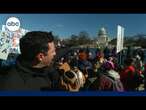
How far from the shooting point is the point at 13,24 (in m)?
4.33

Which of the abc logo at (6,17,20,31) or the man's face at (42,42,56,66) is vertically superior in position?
the abc logo at (6,17,20,31)

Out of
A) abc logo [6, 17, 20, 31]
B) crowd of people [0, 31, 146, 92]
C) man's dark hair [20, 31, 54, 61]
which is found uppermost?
abc logo [6, 17, 20, 31]

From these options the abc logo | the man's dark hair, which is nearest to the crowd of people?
the man's dark hair

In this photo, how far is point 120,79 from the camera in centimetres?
436

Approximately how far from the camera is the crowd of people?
170 inches

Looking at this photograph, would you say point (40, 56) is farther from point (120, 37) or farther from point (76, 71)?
point (120, 37)

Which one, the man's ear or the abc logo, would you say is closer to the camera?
the abc logo

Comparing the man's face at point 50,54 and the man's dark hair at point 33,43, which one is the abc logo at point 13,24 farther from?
the man's face at point 50,54

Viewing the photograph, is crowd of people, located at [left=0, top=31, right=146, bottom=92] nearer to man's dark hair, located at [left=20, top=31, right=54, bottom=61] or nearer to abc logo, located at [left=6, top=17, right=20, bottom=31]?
man's dark hair, located at [left=20, top=31, right=54, bottom=61]
